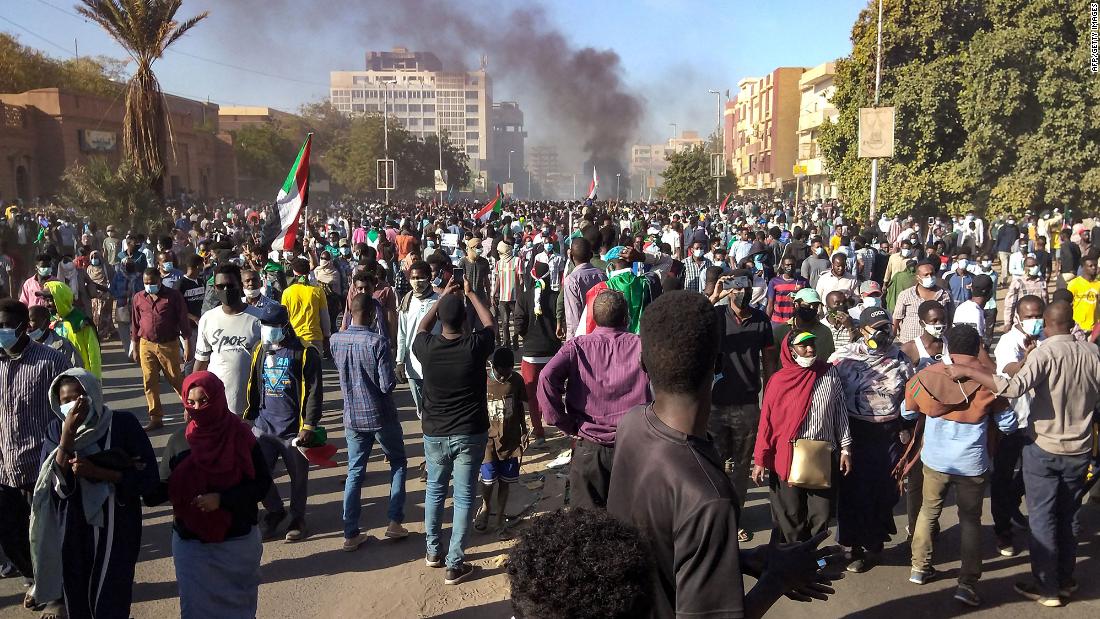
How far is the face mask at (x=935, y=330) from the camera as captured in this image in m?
5.32

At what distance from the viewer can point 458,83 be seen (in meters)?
186

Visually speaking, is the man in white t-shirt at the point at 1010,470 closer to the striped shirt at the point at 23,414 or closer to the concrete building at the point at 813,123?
the striped shirt at the point at 23,414

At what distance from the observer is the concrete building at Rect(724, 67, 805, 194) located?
63.8 metres

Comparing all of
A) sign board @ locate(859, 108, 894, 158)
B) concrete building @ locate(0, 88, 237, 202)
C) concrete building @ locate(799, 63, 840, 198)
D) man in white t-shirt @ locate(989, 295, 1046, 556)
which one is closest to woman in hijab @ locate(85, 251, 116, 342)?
man in white t-shirt @ locate(989, 295, 1046, 556)

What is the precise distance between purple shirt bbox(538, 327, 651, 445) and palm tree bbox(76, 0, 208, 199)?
1798 centimetres

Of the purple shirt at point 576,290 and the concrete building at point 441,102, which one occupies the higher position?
the concrete building at point 441,102

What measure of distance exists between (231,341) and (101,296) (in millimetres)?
6893

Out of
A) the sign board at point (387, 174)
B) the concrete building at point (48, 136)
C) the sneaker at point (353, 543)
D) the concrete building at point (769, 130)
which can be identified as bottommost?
the sneaker at point (353, 543)

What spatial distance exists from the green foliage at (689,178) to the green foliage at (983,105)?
1364cm

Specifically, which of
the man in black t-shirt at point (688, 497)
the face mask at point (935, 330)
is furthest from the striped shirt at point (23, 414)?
the face mask at point (935, 330)

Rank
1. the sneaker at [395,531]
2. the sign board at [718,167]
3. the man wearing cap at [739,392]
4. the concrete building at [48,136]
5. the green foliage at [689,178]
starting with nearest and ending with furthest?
1. the man wearing cap at [739,392]
2. the sneaker at [395,531]
3. the sign board at [718,167]
4. the concrete building at [48,136]
5. the green foliage at [689,178]

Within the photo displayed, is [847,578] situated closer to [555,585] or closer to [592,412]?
[592,412]

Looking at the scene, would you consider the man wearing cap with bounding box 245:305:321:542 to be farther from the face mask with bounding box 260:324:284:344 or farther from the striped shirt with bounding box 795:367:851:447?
the striped shirt with bounding box 795:367:851:447

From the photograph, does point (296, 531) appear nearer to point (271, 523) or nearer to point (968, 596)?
point (271, 523)
